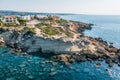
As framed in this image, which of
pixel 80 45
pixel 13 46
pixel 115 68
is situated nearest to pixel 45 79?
pixel 115 68

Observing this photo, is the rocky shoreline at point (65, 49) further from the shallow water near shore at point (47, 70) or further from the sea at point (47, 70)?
the shallow water near shore at point (47, 70)

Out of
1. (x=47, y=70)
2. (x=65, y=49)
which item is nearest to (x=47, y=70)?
(x=47, y=70)

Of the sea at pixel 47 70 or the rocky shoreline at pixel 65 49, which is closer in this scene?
the sea at pixel 47 70

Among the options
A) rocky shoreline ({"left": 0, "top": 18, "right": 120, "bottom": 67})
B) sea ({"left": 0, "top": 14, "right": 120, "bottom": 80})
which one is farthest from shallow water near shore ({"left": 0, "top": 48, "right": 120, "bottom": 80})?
rocky shoreline ({"left": 0, "top": 18, "right": 120, "bottom": 67})

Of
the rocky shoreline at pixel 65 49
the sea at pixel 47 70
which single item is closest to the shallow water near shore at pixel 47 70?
the sea at pixel 47 70

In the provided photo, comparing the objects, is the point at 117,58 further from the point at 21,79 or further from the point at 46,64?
the point at 21,79

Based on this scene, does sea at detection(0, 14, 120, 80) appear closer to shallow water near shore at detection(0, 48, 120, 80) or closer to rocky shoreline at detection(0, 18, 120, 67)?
shallow water near shore at detection(0, 48, 120, 80)

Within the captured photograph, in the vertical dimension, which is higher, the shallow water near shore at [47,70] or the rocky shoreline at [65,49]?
the rocky shoreline at [65,49]

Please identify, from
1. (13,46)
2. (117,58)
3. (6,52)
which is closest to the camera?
(117,58)
